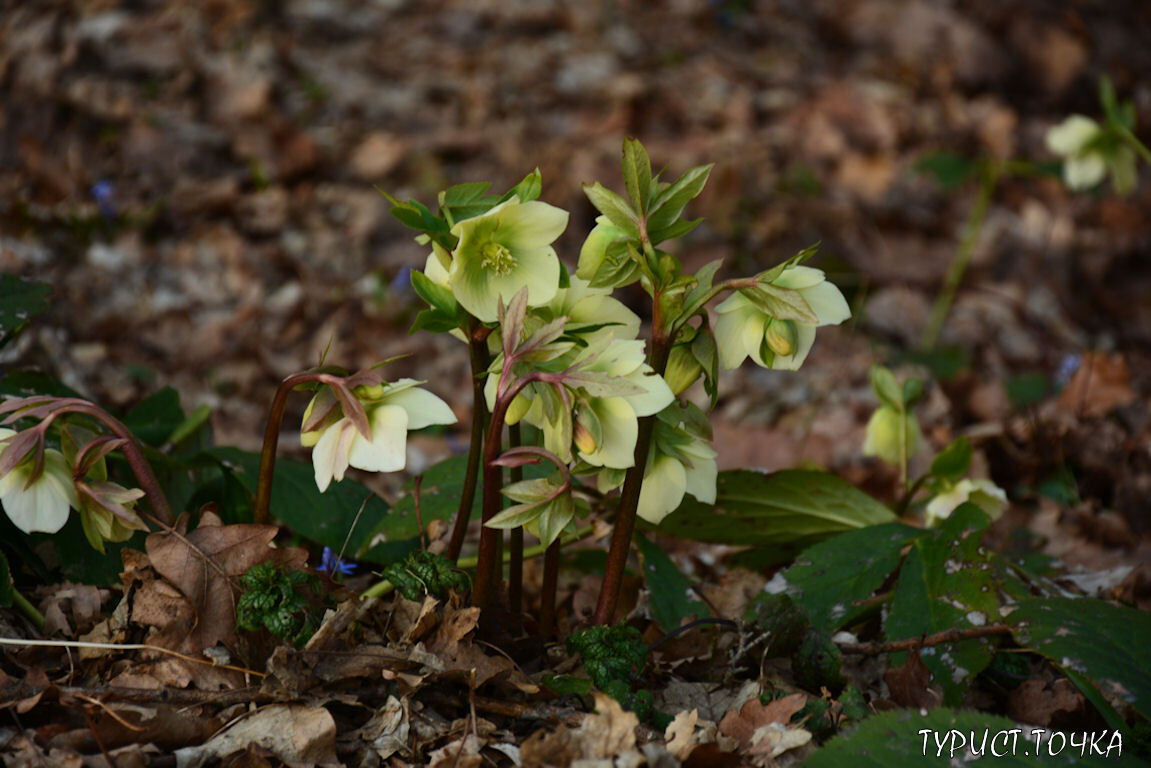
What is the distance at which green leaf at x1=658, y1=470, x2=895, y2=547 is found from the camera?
134 centimetres

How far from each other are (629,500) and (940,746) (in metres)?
0.37

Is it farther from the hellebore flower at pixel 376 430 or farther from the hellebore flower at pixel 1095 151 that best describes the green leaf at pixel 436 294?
the hellebore flower at pixel 1095 151

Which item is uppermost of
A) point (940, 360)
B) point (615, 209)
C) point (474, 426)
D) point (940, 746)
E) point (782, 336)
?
point (615, 209)

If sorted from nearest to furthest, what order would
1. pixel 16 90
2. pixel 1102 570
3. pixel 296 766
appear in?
pixel 296 766 < pixel 1102 570 < pixel 16 90

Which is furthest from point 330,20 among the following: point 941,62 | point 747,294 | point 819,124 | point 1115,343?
point 747,294

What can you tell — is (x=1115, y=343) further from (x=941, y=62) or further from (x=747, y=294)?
(x=747, y=294)

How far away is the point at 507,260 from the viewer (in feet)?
3.04

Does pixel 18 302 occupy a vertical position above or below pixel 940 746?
above

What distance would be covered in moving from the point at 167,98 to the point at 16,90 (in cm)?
46

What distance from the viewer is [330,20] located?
12.0 feet

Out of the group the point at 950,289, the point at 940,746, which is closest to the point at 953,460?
the point at 940,746

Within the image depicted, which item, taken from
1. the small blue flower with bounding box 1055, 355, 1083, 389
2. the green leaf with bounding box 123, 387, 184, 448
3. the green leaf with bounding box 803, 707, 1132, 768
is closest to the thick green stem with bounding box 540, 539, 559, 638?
the green leaf with bounding box 803, 707, 1132, 768

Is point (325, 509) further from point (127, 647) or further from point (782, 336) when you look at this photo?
point (782, 336)

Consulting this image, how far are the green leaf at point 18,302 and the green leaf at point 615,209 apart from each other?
78cm
